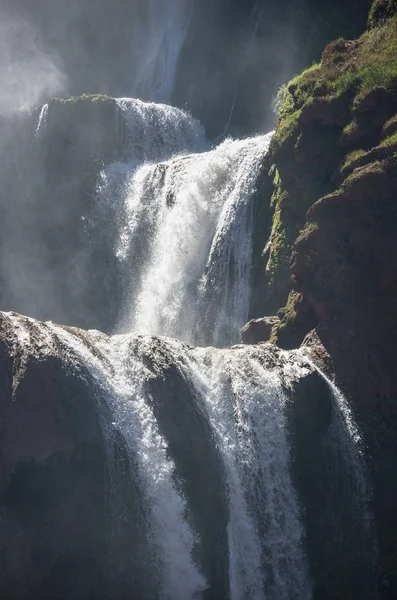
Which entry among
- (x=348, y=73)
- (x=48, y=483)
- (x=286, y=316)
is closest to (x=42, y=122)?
(x=348, y=73)

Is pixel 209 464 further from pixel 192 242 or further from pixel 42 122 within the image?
pixel 42 122

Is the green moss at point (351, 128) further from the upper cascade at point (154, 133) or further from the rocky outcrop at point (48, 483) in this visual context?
the upper cascade at point (154, 133)

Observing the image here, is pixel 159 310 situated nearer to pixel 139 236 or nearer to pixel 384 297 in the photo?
pixel 139 236

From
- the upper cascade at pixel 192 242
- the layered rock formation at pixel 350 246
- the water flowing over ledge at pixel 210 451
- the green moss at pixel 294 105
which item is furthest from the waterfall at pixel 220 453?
the green moss at pixel 294 105

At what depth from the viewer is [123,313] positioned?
2739cm

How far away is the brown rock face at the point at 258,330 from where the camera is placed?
19562 millimetres

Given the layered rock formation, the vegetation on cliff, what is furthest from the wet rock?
the vegetation on cliff

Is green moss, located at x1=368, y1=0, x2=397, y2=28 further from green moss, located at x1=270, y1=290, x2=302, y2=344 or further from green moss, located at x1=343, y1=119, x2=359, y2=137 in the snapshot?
green moss, located at x1=270, y1=290, x2=302, y2=344

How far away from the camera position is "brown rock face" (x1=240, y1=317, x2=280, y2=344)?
770 inches

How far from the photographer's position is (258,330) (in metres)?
19.8

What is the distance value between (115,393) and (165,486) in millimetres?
2064

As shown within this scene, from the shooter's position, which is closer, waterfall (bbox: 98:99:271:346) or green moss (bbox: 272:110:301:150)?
green moss (bbox: 272:110:301:150)

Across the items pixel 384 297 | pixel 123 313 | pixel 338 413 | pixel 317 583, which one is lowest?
pixel 317 583

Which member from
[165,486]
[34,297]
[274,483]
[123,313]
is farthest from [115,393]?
[34,297]
